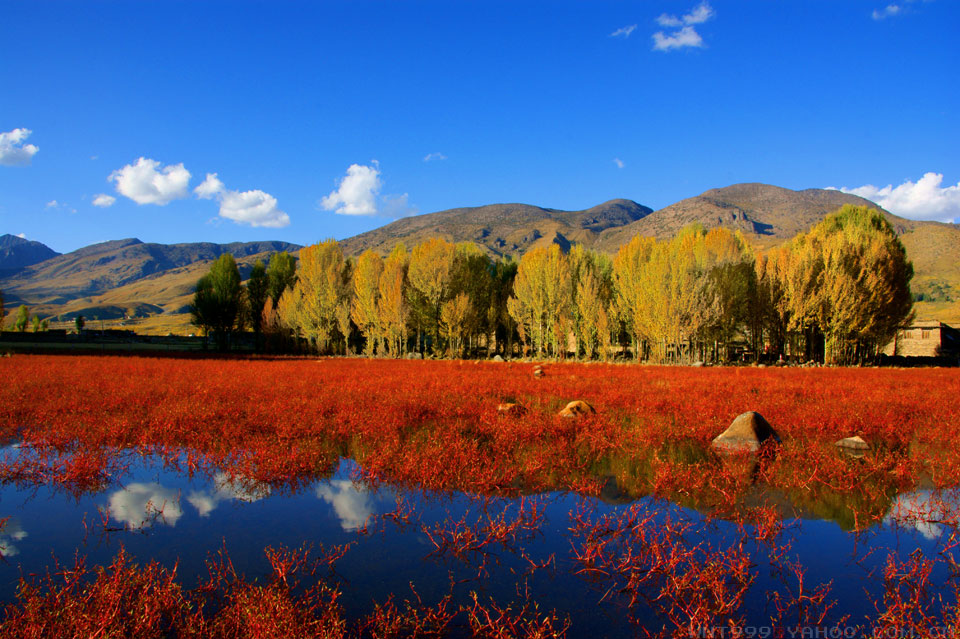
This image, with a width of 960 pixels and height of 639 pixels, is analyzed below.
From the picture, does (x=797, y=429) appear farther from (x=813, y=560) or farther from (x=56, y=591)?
(x=56, y=591)

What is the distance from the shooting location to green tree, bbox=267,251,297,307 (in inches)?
2360

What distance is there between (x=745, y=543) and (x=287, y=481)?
7060mm

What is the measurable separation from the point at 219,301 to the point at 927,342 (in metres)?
78.5

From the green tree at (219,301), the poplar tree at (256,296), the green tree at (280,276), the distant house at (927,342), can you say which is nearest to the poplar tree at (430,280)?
the green tree at (280,276)

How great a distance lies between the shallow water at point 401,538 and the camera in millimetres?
4926

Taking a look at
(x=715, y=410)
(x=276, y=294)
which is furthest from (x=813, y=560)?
(x=276, y=294)

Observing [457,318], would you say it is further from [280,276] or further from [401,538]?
[401,538]

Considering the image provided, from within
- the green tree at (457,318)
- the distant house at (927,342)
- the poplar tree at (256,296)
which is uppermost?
the poplar tree at (256,296)

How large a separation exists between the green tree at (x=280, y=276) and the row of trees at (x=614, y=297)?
0.27 m

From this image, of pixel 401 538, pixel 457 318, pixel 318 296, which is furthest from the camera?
pixel 318 296

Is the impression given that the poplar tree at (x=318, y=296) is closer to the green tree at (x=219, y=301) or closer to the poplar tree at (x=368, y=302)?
the poplar tree at (x=368, y=302)

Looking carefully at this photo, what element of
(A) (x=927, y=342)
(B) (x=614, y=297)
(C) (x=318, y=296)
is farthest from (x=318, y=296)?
(A) (x=927, y=342)

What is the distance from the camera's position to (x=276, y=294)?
59781 mm

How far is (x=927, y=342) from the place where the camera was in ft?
170
